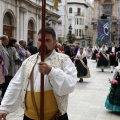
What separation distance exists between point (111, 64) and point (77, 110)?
34.1 ft

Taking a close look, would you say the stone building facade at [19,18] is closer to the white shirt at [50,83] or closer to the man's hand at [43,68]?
the white shirt at [50,83]

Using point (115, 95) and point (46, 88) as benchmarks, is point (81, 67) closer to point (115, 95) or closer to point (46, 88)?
point (115, 95)

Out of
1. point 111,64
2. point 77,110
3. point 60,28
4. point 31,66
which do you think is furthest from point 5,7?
point 60,28

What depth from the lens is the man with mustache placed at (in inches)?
116

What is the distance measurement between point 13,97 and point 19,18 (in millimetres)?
21775

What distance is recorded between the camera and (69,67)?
3.04 m

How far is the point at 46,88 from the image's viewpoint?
2.99 m

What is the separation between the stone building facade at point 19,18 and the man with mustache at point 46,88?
17697mm

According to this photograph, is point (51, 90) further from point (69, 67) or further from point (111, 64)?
point (111, 64)

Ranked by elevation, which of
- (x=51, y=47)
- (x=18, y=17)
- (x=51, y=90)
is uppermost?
(x=18, y=17)

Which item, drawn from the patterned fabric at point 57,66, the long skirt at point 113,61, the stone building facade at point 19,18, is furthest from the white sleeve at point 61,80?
the stone building facade at point 19,18

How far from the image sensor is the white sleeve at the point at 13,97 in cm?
309

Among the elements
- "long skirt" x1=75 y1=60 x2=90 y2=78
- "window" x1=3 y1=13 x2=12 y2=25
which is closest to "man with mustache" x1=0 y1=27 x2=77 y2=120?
"long skirt" x1=75 y1=60 x2=90 y2=78

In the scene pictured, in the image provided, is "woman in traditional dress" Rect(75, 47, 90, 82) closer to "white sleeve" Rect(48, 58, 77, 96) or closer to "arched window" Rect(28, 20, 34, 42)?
"white sleeve" Rect(48, 58, 77, 96)
